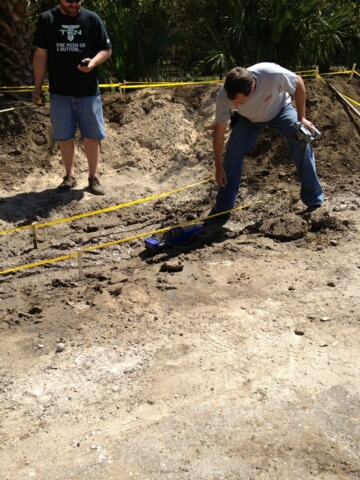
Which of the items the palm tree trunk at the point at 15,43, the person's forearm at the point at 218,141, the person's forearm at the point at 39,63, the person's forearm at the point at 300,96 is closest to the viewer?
the person's forearm at the point at 218,141

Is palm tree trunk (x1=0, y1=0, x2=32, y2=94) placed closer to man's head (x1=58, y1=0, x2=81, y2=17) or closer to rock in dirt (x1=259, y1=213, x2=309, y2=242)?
man's head (x1=58, y1=0, x2=81, y2=17)

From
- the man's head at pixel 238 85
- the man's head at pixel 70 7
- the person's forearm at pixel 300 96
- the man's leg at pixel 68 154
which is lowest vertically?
the man's leg at pixel 68 154

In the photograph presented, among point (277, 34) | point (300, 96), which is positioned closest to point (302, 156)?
point (300, 96)

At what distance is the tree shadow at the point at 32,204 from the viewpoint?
21.7ft

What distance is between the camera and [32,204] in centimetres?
691

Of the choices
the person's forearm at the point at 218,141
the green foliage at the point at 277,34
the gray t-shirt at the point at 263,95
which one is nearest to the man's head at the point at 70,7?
the gray t-shirt at the point at 263,95

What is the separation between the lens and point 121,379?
3.95 m

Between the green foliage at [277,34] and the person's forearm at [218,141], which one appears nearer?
the person's forearm at [218,141]

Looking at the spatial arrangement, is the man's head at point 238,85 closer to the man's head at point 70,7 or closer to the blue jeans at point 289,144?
the blue jeans at point 289,144

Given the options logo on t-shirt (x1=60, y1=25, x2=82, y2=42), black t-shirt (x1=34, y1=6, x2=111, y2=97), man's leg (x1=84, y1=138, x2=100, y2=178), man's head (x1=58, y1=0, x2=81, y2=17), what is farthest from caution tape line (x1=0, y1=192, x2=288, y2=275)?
man's head (x1=58, y1=0, x2=81, y2=17)

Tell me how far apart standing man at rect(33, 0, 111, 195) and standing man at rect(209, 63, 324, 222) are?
5.17 ft

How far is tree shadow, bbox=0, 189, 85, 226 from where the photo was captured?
6621 mm

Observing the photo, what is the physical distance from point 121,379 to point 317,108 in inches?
189

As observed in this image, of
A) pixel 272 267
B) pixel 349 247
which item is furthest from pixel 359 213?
pixel 272 267
